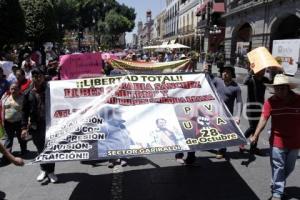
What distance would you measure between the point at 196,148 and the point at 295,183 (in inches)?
76.4

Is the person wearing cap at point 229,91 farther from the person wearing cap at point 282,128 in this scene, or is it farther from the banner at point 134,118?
the person wearing cap at point 282,128

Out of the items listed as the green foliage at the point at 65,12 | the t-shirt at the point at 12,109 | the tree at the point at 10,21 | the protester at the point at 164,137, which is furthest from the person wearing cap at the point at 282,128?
the green foliage at the point at 65,12

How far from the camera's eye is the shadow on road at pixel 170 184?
18.3 feet

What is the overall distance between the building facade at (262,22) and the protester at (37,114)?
21.9 m

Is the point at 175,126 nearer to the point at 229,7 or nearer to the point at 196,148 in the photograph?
the point at 196,148

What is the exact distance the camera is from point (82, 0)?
221 feet

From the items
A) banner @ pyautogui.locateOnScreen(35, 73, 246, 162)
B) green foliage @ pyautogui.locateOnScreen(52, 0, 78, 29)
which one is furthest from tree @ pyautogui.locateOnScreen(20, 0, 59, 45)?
green foliage @ pyautogui.locateOnScreen(52, 0, 78, 29)

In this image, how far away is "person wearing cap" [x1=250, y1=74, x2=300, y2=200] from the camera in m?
4.99

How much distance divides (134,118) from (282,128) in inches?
71.3

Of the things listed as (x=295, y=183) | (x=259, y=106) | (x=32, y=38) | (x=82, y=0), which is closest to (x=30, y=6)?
(x=32, y=38)

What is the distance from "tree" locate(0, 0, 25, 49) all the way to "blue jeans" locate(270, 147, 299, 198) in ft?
51.0

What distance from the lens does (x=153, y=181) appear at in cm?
616

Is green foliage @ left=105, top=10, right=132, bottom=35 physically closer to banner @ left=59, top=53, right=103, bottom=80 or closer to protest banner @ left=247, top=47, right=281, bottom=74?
banner @ left=59, top=53, right=103, bottom=80

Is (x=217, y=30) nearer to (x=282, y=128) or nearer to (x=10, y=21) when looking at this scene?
(x=10, y=21)
